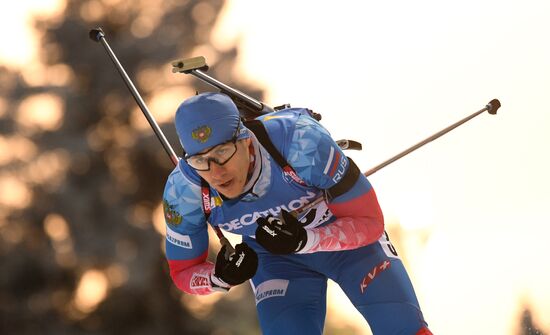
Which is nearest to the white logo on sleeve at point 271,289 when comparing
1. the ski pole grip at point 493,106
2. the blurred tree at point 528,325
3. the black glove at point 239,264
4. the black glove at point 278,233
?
the black glove at point 239,264

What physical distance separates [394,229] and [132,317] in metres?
5.70

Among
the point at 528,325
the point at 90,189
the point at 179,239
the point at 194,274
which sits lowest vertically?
the point at 90,189

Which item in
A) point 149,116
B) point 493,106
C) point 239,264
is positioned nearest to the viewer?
point 239,264

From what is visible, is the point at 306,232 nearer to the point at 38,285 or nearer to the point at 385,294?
the point at 385,294

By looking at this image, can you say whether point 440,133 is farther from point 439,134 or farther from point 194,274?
point 194,274

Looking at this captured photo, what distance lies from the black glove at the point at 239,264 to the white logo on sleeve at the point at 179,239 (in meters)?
0.47

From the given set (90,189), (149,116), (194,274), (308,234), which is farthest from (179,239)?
(90,189)

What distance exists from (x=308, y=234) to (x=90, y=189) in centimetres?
1903

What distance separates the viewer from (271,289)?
22.5 feet

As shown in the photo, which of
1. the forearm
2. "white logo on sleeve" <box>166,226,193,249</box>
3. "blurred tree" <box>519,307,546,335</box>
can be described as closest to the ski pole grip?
"blurred tree" <box>519,307,546,335</box>

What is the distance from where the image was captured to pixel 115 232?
2488 cm

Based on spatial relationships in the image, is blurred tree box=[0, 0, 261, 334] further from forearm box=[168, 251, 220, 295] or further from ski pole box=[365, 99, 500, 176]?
forearm box=[168, 251, 220, 295]

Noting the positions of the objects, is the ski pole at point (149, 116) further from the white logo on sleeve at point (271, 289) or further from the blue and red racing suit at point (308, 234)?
the white logo on sleeve at point (271, 289)

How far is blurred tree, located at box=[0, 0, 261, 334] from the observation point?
961 inches
